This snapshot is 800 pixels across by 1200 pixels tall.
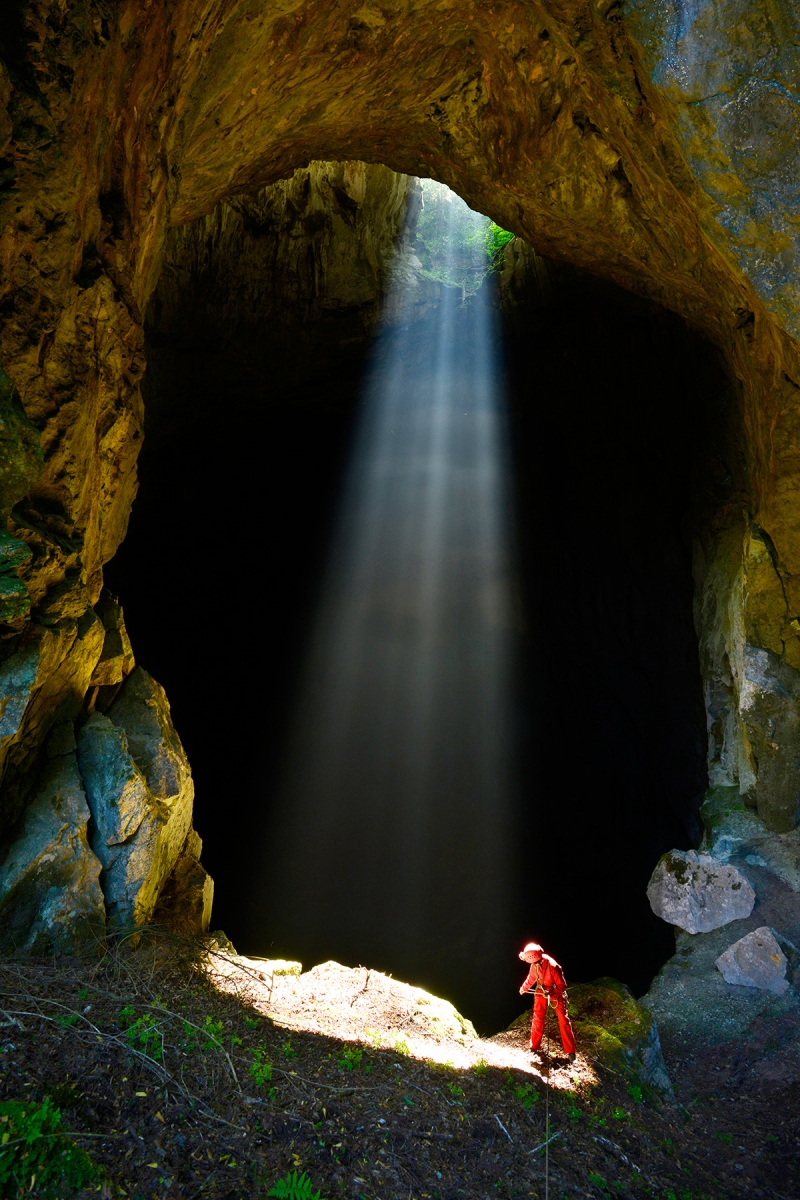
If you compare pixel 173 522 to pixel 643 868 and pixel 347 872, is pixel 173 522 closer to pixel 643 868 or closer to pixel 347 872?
pixel 347 872

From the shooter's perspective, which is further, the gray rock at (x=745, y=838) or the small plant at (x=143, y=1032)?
the gray rock at (x=745, y=838)

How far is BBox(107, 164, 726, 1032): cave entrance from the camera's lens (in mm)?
12500

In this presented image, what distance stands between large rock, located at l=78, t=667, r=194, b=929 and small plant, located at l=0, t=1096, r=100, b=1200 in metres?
2.68

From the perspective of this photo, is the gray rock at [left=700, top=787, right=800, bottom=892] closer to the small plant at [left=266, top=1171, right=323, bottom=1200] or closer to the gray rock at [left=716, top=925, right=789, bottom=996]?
the gray rock at [left=716, top=925, right=789, bottom=996]

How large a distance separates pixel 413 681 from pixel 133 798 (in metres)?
15.1

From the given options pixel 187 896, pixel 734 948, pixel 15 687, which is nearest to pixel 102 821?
pixel 15 687

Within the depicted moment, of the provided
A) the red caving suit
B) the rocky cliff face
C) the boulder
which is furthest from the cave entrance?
the red caving suit

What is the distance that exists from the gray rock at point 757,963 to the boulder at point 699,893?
0.63m

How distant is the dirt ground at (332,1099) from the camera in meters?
2.78

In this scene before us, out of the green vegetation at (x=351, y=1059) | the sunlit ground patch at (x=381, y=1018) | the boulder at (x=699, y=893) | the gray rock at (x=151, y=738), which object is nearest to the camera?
the green vegetation at (x=351, y=1059)

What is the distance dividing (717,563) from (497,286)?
8.90m

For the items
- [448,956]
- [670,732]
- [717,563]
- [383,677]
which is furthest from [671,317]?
[448,956]

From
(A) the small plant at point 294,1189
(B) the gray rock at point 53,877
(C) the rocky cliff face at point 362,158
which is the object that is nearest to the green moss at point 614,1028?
(C) the rocky cliff face at point 362,158

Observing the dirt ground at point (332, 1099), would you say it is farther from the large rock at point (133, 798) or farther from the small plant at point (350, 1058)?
the large rock at point (133, 798)
